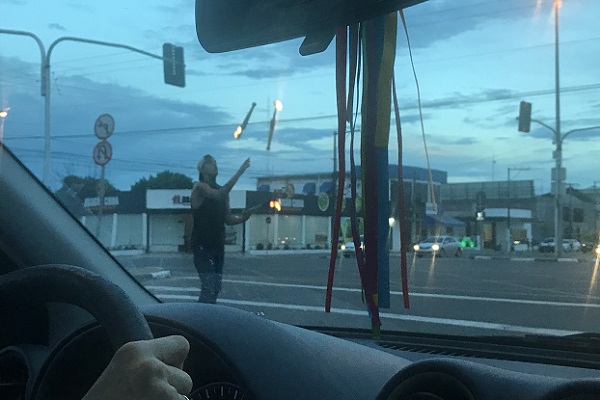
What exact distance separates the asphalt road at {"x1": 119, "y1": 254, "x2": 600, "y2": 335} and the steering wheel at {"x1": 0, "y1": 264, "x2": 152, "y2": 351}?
39.5 inches

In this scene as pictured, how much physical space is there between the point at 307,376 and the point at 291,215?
316cm

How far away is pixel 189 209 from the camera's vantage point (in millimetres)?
4879

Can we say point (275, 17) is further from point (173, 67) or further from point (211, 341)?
point (173, 67)

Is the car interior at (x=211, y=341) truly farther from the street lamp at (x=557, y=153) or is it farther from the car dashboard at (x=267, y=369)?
the street lamp at (x=557, y=153)

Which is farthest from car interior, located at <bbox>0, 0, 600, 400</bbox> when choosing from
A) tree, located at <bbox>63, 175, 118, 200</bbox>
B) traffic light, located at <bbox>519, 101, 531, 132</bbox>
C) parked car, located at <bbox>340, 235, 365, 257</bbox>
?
traffic light, located at <bbox>519, 101, 531, 132</bbox>

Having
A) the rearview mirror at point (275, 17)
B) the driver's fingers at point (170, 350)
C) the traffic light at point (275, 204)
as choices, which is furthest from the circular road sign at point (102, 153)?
the driver's fingers at point (170, 350)

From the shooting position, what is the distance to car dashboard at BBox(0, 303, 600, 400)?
1756 mm

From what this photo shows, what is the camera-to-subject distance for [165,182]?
5199mm

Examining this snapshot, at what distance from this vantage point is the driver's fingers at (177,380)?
1076mm

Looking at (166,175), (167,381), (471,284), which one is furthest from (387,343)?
(471,284)

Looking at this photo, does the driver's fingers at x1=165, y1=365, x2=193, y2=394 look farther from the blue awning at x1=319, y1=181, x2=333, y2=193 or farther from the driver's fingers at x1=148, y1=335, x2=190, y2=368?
the blue awning at x1=319, y1=181, x2=333, y2=193

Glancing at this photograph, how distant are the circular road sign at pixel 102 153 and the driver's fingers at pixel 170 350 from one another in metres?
3.10

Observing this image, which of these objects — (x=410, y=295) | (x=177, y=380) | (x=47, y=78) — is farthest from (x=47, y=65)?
(x=177, y=380)

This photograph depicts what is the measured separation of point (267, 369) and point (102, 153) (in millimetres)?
2599
